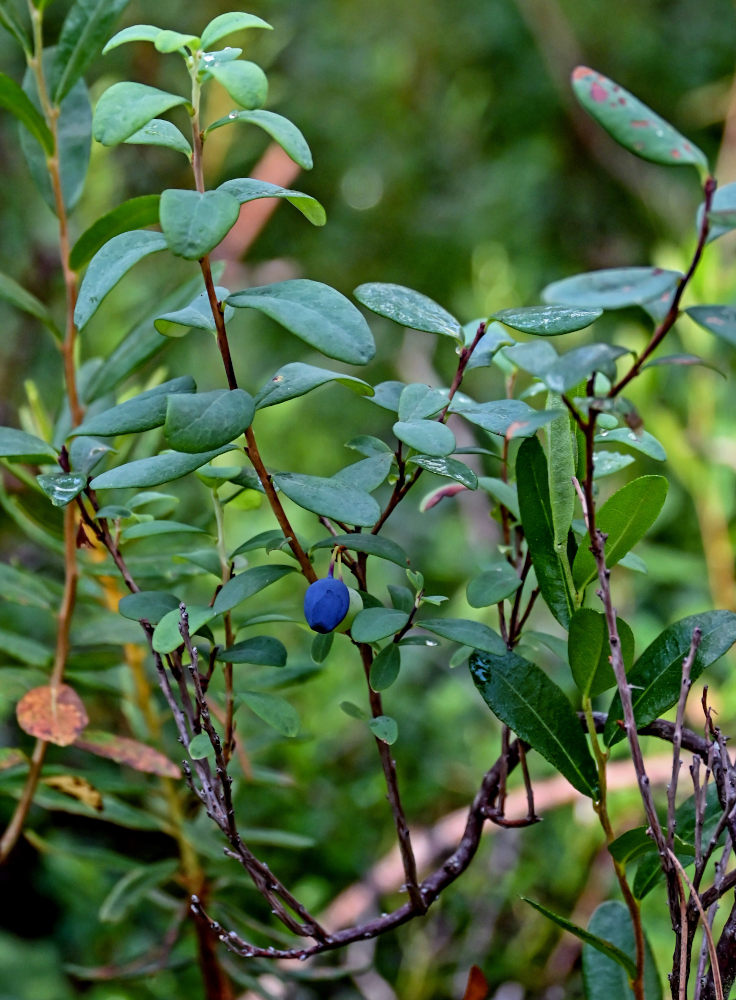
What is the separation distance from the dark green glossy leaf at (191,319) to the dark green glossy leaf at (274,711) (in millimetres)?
143

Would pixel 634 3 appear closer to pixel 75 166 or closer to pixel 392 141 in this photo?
pixel 392 141

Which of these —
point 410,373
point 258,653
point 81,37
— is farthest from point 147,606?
point 410,373

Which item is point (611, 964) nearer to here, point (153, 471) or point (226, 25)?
point (153, 471)

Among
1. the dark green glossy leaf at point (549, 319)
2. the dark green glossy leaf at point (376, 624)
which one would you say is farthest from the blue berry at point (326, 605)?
the dark green glossy leaf at point (549, 319)

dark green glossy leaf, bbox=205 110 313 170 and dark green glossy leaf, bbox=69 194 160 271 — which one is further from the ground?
dark green glossy leaf, bbox=205 110 313 170

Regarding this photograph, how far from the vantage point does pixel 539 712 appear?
14.0 inches

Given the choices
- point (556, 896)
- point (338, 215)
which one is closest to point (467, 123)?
point (338, 215)

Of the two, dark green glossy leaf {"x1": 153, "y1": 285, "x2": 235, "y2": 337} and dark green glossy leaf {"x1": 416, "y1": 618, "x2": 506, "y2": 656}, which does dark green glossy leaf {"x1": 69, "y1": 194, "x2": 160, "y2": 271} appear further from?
dark green glossy leaf {"x1": 416, "y1": 618, "x2": 506, "y2": 656}

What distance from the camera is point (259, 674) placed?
Result: 1.81 feet

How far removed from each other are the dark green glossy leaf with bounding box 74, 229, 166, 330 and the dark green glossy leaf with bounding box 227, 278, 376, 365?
3cm

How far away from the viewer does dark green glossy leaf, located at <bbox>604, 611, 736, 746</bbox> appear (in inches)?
13.4

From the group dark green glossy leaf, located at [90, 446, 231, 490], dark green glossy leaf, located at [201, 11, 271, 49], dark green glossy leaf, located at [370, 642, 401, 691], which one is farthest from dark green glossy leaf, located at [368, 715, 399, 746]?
dark green glossy leaf, located at [201, 11, 271, 49]

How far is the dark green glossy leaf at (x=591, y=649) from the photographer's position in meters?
0.33

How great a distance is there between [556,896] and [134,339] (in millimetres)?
640
